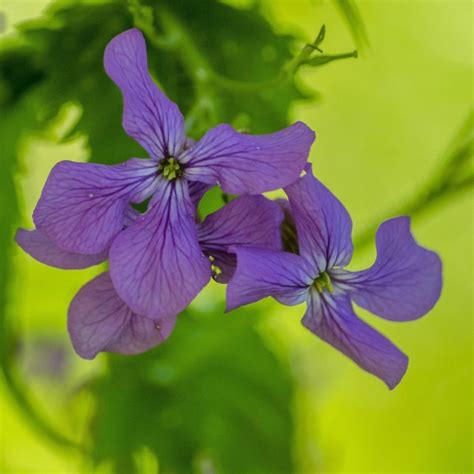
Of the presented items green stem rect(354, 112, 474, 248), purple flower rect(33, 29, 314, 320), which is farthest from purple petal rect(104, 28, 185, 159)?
green stem rect(354, 112, 474, 248)

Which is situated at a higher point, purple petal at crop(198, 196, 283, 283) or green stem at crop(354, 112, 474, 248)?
purple petal at crop(198, 196, 283, 283)

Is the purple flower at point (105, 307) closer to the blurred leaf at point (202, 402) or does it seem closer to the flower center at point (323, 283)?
the flower center at point (323, 283)

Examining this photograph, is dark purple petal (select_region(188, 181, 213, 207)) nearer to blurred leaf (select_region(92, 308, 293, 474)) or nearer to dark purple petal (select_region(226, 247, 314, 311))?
dark purple petal (select_region(226, 247, 314, 311))

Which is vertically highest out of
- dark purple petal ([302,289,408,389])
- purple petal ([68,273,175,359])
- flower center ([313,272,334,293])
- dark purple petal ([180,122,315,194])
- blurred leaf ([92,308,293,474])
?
dark purple petal ([180,122,315,194])

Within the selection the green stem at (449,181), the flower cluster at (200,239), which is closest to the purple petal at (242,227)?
the flower cluster at (200,239)

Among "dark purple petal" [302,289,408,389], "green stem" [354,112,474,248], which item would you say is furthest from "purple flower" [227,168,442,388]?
"green stem" [354,112,474,248]

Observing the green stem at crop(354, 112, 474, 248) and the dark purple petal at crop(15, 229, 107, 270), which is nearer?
the dark purple petal at crop(15, 229, 107, 270)

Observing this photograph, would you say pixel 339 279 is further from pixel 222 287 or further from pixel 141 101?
pixel 222 287

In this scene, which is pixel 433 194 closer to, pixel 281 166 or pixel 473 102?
pixel 281 166
